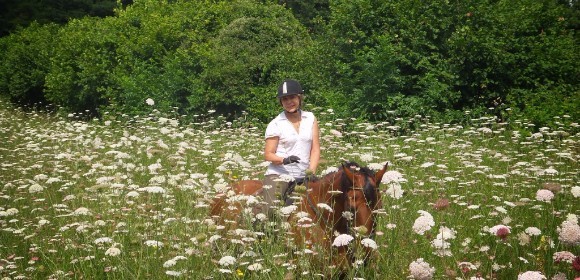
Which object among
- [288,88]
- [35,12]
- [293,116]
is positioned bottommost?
[293,116]

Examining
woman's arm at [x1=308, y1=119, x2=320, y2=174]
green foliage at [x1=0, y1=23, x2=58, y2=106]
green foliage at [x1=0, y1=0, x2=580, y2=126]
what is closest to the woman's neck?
woman's arm at [x1=308, y1=119, x2=320, y2=174]

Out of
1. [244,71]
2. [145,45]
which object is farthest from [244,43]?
[145,45]

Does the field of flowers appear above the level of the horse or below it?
below

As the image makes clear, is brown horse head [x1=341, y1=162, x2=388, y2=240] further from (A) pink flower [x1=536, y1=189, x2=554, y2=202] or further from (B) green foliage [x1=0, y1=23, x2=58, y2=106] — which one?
(B) green foliage [x1=0, y1=23, x2=58, y2=106]

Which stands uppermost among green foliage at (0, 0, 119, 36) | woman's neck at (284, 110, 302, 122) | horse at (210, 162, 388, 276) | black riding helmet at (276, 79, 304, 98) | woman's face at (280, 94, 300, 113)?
green foliage at (0, 0, 119, 36)

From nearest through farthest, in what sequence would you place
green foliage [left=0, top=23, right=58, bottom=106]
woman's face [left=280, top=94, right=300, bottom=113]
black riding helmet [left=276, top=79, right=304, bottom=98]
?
black riding helmet [left=276, top=79, right=304, bottom=98]
woman's face [left=280, top=94, right=300, bottom=113]
green foliage [left=0, top=23, right=58, bottom=106]

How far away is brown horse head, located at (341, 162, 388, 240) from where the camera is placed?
364 centimetres

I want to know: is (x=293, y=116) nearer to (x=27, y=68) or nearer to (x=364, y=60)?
(x=364, y=60)

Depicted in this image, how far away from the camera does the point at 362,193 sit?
3758 mm

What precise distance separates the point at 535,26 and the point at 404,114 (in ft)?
14.5

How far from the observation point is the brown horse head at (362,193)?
143 inches

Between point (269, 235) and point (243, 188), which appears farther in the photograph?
point (243, 188)

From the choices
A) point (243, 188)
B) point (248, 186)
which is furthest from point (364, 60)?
point (243, 188)

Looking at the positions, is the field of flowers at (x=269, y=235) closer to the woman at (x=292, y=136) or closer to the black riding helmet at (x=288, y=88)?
the woman at (x=292, y=136)
